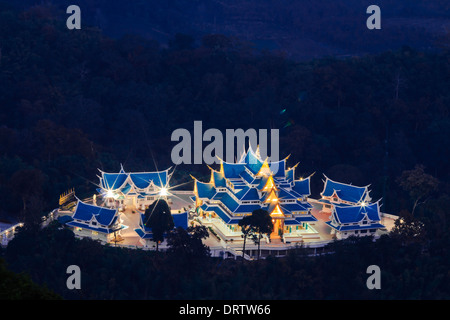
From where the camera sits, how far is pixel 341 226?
133ft

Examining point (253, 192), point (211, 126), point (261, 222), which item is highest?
point (211, 126)

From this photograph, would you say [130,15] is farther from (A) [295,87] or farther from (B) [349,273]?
(B) [349,273]

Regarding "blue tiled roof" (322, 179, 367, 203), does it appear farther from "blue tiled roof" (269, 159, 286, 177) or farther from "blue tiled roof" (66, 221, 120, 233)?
"blue tiled roof" (66, 221, 120, 233)

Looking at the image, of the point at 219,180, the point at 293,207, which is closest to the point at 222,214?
the point at 219,180

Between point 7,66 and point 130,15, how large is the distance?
2468 cm

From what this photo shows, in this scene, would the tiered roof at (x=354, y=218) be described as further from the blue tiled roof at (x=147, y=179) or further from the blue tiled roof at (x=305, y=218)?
the blue tiled roof at (x=147, y=179)

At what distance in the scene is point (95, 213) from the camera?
40.4 m

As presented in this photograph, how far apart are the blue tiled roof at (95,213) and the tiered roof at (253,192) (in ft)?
17.3

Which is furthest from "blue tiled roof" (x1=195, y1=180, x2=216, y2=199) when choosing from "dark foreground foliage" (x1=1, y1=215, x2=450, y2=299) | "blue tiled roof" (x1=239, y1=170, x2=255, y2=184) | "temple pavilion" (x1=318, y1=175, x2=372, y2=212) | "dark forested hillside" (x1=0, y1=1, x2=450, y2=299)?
"temple pavilion" (x1=318, y1=175, x2=372, y2=212)

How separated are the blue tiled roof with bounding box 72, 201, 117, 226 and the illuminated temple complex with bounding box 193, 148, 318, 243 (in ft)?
17.1

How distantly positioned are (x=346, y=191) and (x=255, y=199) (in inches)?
252

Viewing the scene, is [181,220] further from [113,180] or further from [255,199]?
[113,180]

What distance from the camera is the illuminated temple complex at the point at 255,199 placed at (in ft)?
131

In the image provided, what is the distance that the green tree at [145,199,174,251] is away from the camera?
125ft
